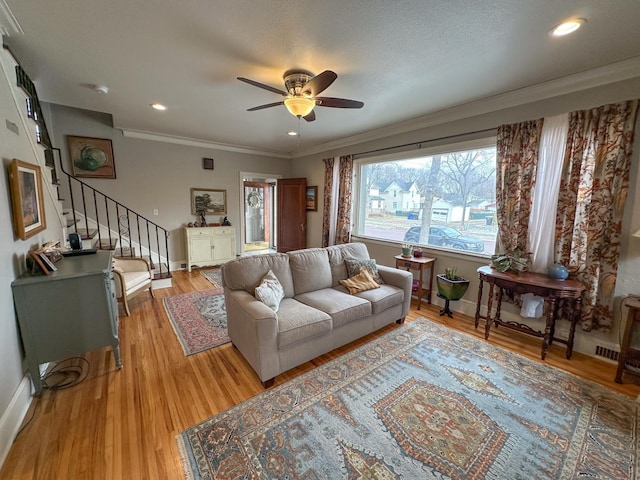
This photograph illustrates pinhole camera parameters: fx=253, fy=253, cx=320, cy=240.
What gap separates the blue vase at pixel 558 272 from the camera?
2453mm

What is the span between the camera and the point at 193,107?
3.33m

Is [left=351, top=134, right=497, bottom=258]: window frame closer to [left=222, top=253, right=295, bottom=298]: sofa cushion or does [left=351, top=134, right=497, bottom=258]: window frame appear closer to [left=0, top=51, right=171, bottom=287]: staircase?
[left=222, top=253, right=295, bottom=298]: sofa cushion

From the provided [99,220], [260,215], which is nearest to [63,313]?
[99,220]

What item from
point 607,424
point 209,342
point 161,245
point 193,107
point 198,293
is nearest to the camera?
point 607,424

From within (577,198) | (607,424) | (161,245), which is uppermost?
(577,198)

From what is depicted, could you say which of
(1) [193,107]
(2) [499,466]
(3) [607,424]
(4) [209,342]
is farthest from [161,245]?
(3) [607,424]

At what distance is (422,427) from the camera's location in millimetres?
1660

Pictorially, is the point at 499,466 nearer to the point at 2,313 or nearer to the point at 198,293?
the point at 2,313

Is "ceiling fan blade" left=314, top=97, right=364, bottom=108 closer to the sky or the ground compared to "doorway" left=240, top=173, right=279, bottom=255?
closer to the sky

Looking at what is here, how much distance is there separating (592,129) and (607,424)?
2438 mm

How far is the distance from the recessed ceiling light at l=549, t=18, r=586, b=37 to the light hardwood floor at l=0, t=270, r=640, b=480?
2.72m

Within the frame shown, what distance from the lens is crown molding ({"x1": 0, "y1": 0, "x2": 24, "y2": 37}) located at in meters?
1.63

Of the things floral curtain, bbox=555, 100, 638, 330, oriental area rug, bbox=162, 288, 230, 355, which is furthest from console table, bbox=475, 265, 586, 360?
oriental area rug, bbox=162, 288, 230, 355

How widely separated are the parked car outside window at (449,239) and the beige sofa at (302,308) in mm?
1099
